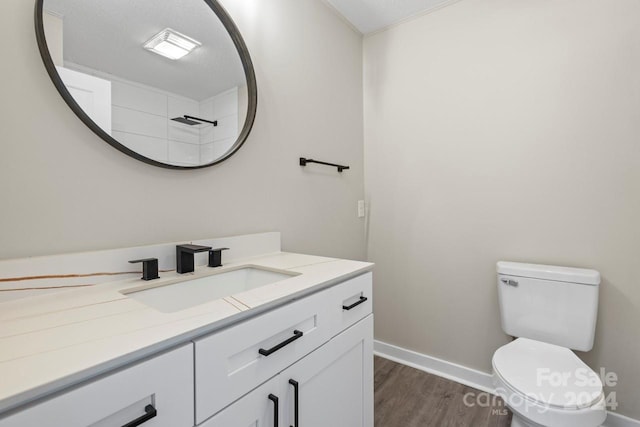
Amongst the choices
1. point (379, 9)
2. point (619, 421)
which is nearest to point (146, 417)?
point (619, 421)

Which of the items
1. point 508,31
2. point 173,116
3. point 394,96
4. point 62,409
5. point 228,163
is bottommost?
point 62,409

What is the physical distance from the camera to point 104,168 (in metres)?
0.96

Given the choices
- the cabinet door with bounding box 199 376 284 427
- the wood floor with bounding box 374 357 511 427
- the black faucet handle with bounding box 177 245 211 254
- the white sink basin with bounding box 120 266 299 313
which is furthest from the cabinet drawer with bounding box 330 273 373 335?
the wood floor with bounding box 374 357 511 427

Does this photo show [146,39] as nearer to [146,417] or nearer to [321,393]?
[146,417]

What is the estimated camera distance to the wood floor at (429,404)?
4.99 ft

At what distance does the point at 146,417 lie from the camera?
1.68 ft

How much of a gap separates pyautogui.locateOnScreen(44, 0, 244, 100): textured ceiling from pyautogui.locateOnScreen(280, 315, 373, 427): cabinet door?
42.6 inches

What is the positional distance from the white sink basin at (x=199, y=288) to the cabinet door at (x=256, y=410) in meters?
0.39

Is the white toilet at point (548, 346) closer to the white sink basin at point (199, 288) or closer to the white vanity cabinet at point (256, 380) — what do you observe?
the white vanity cabinet at point (256, 380)

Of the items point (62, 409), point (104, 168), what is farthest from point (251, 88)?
point (62, 409)

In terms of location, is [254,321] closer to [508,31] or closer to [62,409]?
[62,409]

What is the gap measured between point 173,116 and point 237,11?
590 mm

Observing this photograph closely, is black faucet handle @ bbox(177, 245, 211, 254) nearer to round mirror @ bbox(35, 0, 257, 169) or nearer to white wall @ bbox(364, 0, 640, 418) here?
round mirror @ bbox(35, 0, 257, 169)

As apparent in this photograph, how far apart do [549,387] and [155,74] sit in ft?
6.03
